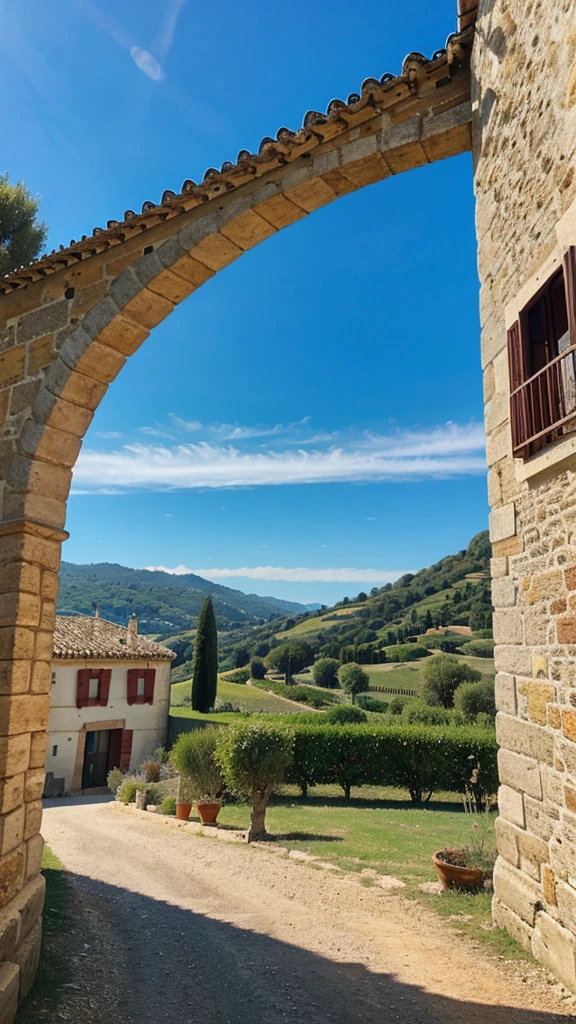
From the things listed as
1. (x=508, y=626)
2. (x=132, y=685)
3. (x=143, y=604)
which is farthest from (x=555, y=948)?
(x=143, y=604)

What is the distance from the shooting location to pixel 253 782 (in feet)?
34.0

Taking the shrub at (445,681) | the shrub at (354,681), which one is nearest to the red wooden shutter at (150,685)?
the shrub at (445,681)

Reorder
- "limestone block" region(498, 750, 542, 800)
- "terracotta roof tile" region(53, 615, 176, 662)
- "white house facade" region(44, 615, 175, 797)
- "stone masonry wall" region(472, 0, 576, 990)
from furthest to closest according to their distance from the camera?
"terracotta roof tile" region(53, 615, 176, 662)
"white house facade" region(44, 615, 175, 797)
"limestone block" region(498, 750, 542, 800)
"stone masonry wall" region(472, 0, 576, 990)

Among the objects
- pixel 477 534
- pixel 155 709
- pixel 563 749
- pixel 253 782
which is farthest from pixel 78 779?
pixel 477 534

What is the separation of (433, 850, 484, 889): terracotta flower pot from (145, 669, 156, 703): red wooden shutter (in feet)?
55.5

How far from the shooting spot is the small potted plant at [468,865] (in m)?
6.01

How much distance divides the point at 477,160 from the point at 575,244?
88.0 inches

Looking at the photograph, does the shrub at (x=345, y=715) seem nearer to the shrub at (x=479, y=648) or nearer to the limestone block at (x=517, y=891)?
the limestone block at (x=517, y=891)

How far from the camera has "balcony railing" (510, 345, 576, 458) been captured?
11.9 ft

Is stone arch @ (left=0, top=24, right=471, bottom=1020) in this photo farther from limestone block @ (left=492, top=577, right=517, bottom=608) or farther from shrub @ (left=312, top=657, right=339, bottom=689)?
shrub @ (left=312, top=657, right=339, bottom=689)

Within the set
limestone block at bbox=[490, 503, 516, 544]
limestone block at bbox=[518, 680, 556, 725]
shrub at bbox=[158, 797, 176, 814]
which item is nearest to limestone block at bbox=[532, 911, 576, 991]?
limestone block at bbox=[518, 680, 556, 725]

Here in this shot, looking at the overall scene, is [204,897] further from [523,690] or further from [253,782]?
[523,690]

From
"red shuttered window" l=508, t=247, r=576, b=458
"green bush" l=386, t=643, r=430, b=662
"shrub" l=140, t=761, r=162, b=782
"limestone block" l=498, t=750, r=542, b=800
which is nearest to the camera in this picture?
"red shuttered window" l=508, t=247, r=576, b=458

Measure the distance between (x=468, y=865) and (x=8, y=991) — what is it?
4.34m
